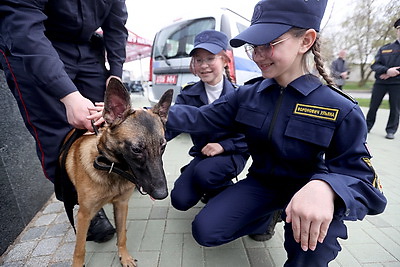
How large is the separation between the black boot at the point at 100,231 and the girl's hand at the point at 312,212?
5.73 ft

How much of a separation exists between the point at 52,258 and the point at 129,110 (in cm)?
159

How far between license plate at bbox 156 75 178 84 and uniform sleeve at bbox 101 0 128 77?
2.85m

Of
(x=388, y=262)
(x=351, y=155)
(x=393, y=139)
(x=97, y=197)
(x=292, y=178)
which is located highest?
(x=351, y=155)

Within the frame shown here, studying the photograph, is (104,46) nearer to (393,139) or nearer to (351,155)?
(351,155)

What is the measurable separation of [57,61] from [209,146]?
154cm

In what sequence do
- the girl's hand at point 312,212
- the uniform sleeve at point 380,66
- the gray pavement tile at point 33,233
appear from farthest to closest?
the uniform sleeve at point 380,66
the gray pavement tile at point 33,233
the girl's hand at point 312,212

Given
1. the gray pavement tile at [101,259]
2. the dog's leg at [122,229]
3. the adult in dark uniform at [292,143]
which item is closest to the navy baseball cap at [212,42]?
the adult in dark uniform at [292,143]

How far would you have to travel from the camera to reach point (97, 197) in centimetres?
159

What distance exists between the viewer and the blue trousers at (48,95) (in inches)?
63.8

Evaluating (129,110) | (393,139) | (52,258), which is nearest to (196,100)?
(129,110)

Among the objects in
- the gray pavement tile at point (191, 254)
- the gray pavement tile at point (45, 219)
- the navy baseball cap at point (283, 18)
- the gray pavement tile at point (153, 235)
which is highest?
the navy baseball cap at point (283, 18)

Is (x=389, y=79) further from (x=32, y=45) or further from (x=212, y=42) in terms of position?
(x=32, y=45)

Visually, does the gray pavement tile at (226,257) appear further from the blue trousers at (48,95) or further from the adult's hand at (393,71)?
the adult's hand at (393,71)

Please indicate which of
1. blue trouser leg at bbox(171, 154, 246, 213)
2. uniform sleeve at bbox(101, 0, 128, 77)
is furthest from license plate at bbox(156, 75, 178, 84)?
blue trouser leg at bbox(171, 154, 246, 213)
